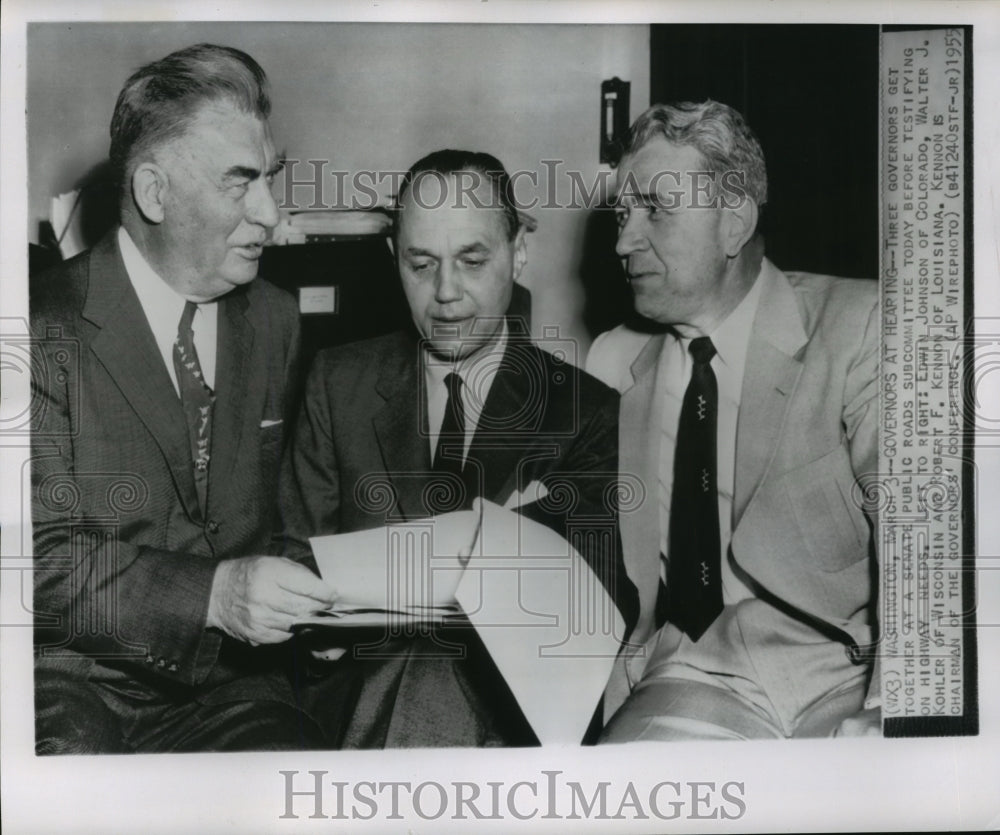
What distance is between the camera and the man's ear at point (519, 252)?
8.91 ft

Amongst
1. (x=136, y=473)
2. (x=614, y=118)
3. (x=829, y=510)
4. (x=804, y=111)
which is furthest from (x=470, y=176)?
(x=829, y=510)

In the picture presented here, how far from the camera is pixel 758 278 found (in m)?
2.76

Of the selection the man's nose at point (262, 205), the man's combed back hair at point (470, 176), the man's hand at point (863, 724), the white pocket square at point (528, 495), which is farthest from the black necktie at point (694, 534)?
the man's nose at point (262, 205)

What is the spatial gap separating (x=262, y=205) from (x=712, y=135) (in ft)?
3.41

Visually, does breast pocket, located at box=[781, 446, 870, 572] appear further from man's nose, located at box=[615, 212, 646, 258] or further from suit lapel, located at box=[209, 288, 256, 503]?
suit lapel, located at box=[209, 288, 256, 503]

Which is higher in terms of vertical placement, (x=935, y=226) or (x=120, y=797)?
(x=935, y=226)

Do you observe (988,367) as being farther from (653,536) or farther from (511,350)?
(511,350)

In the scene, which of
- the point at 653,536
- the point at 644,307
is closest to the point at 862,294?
the point at 644,307

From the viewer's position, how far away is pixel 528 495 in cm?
272

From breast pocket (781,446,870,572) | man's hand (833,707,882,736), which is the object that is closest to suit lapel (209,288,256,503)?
breast pocket (781,446,870,572)

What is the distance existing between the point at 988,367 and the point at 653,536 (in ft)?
2.96

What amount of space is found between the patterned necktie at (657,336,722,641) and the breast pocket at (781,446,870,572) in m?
0.18

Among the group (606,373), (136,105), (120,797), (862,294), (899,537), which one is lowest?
(120,797)

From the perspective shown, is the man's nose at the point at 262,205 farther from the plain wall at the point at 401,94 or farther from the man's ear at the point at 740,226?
the man's ear at the point at 740,226
